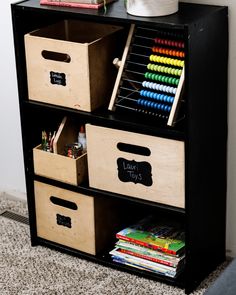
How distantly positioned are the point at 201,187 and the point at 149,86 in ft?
1.26

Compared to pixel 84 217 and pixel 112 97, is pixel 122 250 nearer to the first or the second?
pixel 84 217

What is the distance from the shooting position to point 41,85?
2.58 m

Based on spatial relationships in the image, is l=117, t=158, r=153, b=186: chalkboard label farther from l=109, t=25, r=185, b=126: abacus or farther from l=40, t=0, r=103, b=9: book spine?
l=40, t=0, r=103, b=9: book spine

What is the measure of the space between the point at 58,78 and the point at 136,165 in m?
0.42

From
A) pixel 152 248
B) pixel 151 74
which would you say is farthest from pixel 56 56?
pixel 152 248

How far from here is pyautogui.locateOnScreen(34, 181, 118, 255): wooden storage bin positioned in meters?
2.66

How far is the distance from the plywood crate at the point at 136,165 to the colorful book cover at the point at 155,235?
7.9 inches

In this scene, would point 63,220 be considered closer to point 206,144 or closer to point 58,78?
point 58,78

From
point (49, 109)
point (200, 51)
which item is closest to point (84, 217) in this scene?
point (49, 109)

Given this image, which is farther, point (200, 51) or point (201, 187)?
point (201, 187)

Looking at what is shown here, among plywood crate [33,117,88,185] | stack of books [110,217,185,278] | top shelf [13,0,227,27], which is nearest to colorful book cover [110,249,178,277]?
stack of books [110,217,185,278]

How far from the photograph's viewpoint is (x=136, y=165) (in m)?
2.45

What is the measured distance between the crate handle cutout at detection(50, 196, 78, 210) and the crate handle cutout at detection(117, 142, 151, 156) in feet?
1.13

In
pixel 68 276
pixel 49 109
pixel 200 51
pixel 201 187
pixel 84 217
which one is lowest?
pixel 68 276
